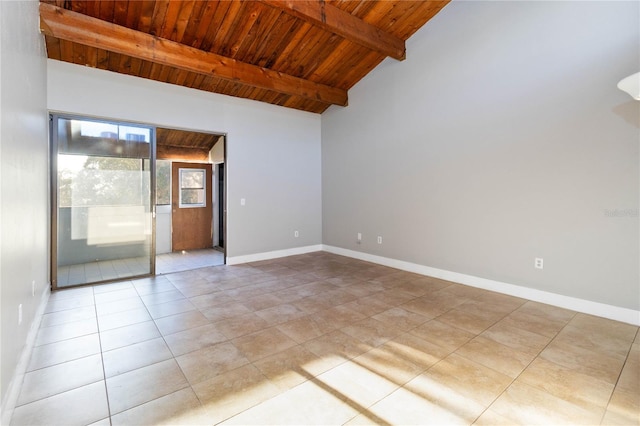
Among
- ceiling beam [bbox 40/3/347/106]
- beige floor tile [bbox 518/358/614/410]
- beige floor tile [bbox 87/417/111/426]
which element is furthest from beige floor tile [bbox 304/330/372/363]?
ceiling beam [bbox 40/3/347/106]

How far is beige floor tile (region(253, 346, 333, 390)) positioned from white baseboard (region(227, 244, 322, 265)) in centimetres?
317

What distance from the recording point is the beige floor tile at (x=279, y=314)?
303cm

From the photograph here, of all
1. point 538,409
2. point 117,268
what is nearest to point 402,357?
point 538,409

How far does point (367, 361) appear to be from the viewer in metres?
2.29

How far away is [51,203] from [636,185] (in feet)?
21.8

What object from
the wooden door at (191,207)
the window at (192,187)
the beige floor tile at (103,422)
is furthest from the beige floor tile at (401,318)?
the window at (192,187)

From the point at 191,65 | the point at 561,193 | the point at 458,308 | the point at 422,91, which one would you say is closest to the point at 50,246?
the point at 191,65

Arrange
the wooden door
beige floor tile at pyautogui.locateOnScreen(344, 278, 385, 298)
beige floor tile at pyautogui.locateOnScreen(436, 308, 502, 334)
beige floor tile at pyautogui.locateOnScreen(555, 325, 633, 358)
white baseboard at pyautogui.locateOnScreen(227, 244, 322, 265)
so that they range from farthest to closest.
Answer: the wooden door
white baseboard at pyautogui.locateOnScreen(227, 244, 322, 265)
beige floor tile at pyautogui.locateOnScreen(344, 278, 385, 298)
beige floor tile at pyautogui.locateOnScreen(436, 308, 502, 334)
beige floor tile at pyautogui.locateOnScreen(555, 325, 633, 358)

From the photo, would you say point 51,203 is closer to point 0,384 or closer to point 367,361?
point 0,384

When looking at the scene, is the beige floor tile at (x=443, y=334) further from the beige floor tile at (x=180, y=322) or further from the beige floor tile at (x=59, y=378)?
the beige floor tile at (x=59, y=378)

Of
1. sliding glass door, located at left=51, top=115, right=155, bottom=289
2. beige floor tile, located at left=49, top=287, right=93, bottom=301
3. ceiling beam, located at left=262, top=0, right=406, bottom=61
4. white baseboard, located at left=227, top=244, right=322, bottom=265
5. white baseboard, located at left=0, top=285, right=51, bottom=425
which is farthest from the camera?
white baseboard, located at left=227, top=244, right=322, bottom=265

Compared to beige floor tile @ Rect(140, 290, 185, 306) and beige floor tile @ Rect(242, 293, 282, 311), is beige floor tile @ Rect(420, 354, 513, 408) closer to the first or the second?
beige floor tile @ Rect(242, 293, 282, 311)

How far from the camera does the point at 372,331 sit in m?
2.79

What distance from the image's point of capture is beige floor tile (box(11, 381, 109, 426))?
5.53 ft
